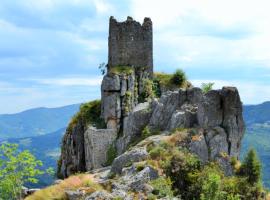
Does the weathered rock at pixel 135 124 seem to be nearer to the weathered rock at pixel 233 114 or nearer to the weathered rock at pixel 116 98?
the weathered rock at pixel 116 98

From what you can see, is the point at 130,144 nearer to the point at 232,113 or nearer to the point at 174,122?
the point at 174,122

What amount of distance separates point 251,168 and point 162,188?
11.6 metres

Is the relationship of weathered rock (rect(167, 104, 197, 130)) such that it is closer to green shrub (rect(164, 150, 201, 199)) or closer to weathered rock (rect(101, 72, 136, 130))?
green shrub (rect(164, 150, 201, 199))

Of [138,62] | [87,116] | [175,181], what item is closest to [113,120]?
[87,116]

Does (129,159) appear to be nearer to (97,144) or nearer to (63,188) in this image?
(63,188)

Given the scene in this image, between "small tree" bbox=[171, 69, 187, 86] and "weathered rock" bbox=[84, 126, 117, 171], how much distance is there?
16.5 metres

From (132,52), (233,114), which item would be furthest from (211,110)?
(132,52)

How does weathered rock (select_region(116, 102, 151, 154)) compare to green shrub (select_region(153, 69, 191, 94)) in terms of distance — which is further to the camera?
green shrub (select_region(153, 69, 191, 94))

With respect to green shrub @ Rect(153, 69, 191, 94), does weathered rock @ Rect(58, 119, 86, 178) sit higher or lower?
lower

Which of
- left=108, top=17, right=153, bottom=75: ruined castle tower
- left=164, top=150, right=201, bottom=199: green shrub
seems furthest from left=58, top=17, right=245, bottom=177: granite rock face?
left=164, top=150, right=201, bottom=199: green shrub

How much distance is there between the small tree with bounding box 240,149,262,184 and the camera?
50938 mm

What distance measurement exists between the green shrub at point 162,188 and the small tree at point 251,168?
9320mm

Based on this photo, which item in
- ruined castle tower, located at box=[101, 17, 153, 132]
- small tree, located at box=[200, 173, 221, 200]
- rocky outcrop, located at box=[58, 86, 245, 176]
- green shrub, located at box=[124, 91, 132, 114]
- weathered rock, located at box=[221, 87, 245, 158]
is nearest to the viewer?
small tree, located at box=[200, 173, 221, 200]

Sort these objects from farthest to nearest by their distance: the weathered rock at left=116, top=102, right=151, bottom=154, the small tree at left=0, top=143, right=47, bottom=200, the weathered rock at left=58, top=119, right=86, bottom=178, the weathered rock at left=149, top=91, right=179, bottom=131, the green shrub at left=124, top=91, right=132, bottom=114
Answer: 1. the weathered rock at left=58, top=119, right=86, bottom=178
2. the green shrub at left=124, top=91, right=132, bottom=114
3. the weathered rock at left=116, top=102, right=151, bottom=154
4. the small tree at left=0, top=143, right=47, bottom=200
5. the weathered rock at left=149, top=91, right=179, bottom=131
